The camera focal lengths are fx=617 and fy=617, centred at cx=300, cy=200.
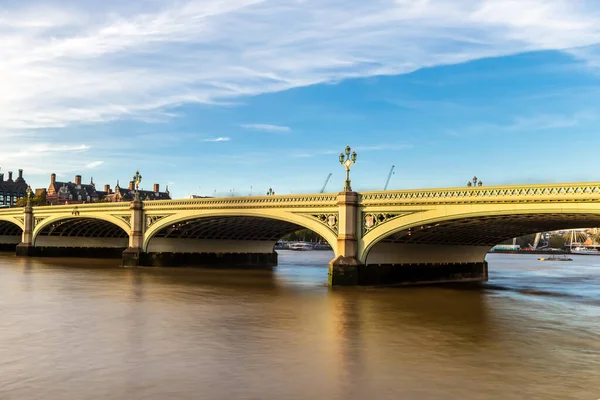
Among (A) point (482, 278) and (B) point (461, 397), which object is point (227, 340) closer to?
(B) point (461, 397)

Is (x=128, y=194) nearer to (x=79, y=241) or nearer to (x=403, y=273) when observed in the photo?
(x=79, y=241)

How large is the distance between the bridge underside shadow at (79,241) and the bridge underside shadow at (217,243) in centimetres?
1598

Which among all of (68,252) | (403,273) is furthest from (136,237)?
(403,273)

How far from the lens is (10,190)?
16238cm

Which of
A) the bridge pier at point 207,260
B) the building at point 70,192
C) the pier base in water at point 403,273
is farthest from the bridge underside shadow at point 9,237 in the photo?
the pier base in water at point 403,273

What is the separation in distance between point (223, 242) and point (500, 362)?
154ft

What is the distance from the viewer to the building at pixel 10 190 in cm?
16025

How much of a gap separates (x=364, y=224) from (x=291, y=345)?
1969 centimetres

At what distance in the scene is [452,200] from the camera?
33.7 metres

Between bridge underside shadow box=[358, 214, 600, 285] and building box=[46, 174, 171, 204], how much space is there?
4057 inches

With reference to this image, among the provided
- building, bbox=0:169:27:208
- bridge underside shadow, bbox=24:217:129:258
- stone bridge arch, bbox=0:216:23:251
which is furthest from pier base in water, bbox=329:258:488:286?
building, bbox=0:169:27:208

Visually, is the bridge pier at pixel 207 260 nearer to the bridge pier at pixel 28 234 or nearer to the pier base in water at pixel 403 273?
the bridge pier at pixel 28 234

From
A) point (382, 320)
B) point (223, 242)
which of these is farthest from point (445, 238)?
point (223, 242)

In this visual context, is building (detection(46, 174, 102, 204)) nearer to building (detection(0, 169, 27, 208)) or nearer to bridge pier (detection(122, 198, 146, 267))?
building (detection(0, 169, 27, 208))
